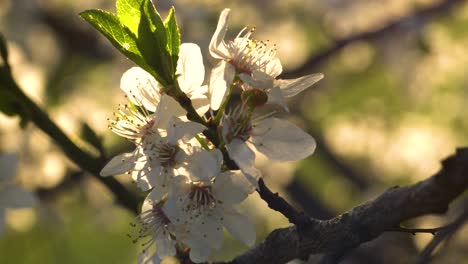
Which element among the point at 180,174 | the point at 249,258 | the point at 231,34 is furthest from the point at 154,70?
the point at 231,34

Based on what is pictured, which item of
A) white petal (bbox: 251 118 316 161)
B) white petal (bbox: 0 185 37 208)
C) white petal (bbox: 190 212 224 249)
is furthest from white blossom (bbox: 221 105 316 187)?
white petal (bbox: 0 185 37 208)

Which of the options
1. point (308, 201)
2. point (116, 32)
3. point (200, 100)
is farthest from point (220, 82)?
point (308, 201)

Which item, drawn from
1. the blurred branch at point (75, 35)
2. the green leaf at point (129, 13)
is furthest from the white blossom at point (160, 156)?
the blurred branch at point (75, 35)

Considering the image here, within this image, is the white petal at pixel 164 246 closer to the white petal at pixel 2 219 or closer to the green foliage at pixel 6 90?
the green foliage at pixel 6 90

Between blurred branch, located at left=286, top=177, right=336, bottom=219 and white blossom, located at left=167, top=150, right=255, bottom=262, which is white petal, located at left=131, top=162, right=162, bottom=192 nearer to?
white blossom, located at left=167, top=150, right=255, bottom=262

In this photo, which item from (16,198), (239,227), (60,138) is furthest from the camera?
(16,198)

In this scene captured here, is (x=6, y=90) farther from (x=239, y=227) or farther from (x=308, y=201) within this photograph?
(x=308, y=201)

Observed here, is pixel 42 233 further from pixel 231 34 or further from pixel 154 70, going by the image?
pixel 154 70
